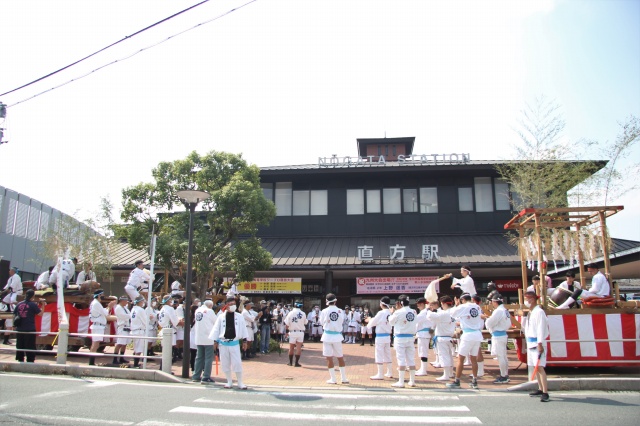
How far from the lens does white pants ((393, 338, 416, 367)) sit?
10461 millimetres

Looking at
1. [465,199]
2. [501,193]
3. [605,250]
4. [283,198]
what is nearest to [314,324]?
[283,198]

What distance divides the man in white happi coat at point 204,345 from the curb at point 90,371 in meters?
0.50

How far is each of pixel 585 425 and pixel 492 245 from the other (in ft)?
57.8

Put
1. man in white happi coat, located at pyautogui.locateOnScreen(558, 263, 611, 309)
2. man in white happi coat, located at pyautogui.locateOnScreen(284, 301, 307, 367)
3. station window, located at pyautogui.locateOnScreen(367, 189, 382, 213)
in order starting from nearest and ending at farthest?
man in white happi coat, located at pyautogui.locateOnScreen(558, 263, 611, 309)
man in white happi coat, located at pyautogui.locateOnScreen(284, 301, 307, 367)
station window, located at pyautogui.locateOnScreen(367, 189, 382, 213)

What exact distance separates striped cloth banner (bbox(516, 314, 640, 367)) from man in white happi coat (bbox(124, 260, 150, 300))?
471 inches

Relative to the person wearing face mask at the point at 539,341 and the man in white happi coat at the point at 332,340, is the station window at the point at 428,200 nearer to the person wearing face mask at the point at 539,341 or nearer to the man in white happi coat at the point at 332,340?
the man in white happi coat at the point at 332,340

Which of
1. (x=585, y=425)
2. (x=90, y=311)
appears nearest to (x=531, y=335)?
(x=585, y=425)

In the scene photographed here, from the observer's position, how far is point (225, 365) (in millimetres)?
9992

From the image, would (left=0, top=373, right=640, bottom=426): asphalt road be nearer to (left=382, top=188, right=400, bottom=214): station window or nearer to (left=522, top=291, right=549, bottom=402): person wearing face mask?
(left=522, top=291, right=549, bottom=402): person wearing face mask

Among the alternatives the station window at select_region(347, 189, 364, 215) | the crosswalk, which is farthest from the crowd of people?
the station window at select_region(347, 189, 364, 215)

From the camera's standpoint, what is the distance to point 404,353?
34.7 ft

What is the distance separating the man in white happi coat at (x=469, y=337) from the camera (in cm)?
1015

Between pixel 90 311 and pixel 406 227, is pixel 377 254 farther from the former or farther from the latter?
pixel 90 311

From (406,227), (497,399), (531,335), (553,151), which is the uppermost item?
(553,151)
